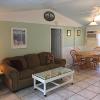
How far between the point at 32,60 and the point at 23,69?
0.63 m

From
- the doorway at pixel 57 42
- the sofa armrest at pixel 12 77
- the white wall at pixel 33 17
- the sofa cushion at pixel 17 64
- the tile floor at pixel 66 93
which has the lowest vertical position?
the tile floor at pixel 66 93

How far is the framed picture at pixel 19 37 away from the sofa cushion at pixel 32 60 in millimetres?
458

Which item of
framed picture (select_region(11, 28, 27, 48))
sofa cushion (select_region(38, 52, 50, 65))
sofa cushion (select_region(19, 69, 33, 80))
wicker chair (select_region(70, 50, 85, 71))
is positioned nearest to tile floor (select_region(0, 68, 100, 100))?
sofa cushion (select_region(19, 69, 33, 80))

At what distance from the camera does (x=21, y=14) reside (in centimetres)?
457

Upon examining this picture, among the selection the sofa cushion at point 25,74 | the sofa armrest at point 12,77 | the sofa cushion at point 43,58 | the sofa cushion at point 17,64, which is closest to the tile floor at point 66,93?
the sofa armrest at point 12,77

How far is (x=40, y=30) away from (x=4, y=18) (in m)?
1.52

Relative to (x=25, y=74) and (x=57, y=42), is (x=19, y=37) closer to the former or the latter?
(x=25, y=74)

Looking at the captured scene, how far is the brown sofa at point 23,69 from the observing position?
11.5 ft

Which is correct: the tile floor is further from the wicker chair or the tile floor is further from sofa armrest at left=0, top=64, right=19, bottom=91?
the wicker chair

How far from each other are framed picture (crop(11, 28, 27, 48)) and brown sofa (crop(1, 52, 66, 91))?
45cm

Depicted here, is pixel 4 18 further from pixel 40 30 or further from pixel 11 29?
pixel 40 30

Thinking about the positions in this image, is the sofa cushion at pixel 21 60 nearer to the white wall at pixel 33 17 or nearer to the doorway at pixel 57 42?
the white wall at pixel 33 17

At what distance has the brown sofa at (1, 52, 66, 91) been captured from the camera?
11.5 ft

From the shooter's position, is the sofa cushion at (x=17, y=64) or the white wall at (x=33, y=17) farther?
the white wall at (x=33, y=17)
